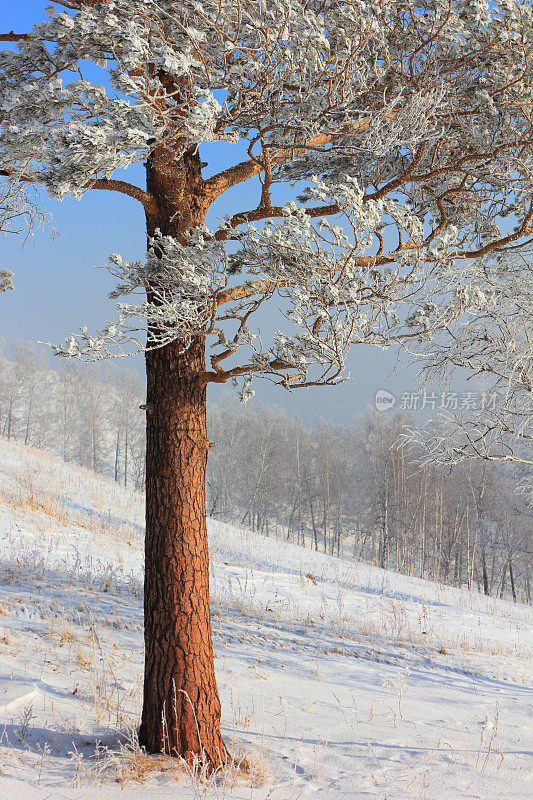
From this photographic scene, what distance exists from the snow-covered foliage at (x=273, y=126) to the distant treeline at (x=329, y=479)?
20344mm

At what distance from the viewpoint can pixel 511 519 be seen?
3031 cm

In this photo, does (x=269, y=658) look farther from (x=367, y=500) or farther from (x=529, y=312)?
(x=367, y=500)

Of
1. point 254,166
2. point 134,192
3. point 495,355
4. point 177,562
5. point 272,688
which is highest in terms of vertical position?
point 254,166

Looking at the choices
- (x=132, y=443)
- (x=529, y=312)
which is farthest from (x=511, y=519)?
(x=132, y=443)

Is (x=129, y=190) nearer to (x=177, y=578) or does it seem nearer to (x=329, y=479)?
(x=177, y=578)

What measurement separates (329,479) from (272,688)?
1380 inches

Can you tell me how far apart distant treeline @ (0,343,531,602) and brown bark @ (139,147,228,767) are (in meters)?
20.0

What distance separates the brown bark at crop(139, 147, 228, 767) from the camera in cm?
361

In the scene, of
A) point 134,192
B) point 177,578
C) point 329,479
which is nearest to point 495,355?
point 134,192

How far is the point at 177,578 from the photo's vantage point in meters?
3.67

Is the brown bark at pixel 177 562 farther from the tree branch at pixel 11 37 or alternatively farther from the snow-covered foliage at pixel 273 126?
the tree branch at pixel 11 37

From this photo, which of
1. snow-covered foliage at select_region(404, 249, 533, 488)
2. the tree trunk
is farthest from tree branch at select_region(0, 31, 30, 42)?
snow-covered foliage at select_region(404, 249, 533, 488)

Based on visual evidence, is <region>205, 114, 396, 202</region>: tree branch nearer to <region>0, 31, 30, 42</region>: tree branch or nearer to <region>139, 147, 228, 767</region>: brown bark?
<region>139, 147, 228, 767</region>: brown bark

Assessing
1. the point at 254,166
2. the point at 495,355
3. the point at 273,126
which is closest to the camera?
the point at 273,126
